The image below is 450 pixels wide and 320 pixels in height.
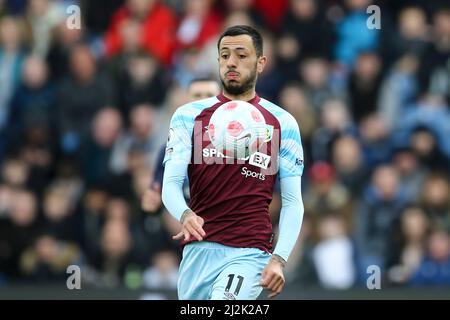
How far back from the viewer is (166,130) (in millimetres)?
14750

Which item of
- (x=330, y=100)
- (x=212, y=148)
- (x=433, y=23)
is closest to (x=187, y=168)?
(x=212, y=148)

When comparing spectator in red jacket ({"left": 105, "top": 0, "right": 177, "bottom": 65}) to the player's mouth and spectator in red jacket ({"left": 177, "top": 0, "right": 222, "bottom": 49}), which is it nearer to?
spectator in red jacket ({"left": 177, "top": 0, "right": 222, "bottom": 49})

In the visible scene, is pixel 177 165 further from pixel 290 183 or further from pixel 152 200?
pixel 152 200

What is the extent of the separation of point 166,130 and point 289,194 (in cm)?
647

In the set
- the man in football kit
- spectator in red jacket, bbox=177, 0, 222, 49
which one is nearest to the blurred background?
spectator in red jacket, bbox=177, 0, 222, 49

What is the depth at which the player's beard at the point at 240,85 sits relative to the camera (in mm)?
8414

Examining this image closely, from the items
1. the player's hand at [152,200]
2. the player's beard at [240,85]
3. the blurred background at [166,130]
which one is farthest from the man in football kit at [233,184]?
the blurred background at [166,130]

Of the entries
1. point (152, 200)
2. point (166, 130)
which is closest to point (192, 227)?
point (152, 200)

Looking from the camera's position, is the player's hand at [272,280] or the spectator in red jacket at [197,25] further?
the spectator in red jacket at [197,25]

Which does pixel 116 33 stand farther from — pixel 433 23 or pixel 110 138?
pixel 433 23

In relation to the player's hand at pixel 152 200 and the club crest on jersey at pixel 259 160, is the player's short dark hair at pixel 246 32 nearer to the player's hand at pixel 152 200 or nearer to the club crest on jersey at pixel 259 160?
the club crest on jersey at pixel 259 160

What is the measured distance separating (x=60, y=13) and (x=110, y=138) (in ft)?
5.70

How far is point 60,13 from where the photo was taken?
15.6 metres

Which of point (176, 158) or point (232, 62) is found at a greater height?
point (232, 62)
